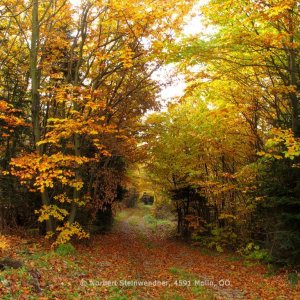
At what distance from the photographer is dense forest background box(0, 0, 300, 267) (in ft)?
33.1

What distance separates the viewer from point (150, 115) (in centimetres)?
1973

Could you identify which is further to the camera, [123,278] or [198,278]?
[198,278]

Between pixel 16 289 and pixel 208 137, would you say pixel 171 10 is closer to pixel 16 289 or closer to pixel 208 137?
pixel 208 137

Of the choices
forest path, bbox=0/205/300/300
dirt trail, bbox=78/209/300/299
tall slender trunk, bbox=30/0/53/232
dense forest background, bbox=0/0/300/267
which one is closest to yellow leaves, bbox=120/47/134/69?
dense forest background, bbox=0/0/300/267

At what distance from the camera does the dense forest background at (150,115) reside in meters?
10.1

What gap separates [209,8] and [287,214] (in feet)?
23.2

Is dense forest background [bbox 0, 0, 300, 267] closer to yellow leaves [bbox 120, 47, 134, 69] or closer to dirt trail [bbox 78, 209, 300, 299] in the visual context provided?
yellow leaves [bbox 120, 47, 134, 69]

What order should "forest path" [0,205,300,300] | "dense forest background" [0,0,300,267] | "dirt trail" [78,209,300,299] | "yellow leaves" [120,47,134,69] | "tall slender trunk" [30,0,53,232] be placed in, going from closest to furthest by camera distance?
"forest path" [0,205,300,300] < "dirt trail" [78,209,300,299] < "dense forest background" [0,0,300,267] < "yellow leaves" [120,47,134,69] < "tall slender trunk" [30,0,53,232]

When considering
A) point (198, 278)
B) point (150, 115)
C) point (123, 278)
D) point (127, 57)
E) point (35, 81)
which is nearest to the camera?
point (123, 278)

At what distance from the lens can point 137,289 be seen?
8.62m

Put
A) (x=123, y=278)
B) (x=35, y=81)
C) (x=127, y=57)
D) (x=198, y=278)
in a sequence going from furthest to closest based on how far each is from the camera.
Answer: (x=35, y=81)
(x=127, y=57)
(x=198, y=278)
(x=123, y=278)

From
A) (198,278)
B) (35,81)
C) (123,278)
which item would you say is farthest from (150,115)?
(123,278)

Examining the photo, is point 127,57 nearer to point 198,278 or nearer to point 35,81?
point 35,81

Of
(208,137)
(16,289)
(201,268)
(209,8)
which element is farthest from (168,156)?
(16,289)
